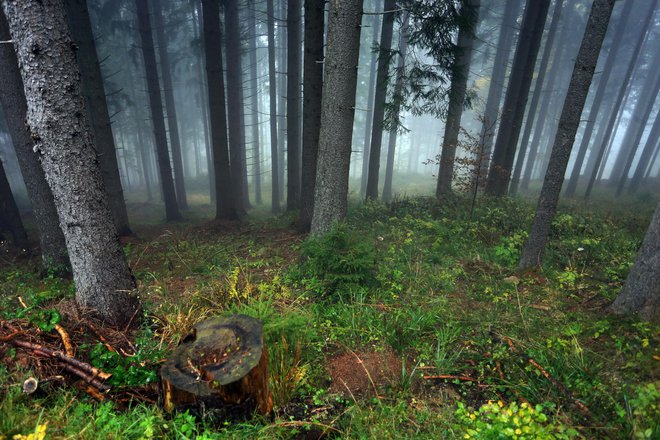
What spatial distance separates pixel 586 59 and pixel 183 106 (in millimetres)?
37171

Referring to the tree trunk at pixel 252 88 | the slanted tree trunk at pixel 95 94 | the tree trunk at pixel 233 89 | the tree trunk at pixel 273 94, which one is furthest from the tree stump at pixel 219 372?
the tree trunk at pixel 252 88

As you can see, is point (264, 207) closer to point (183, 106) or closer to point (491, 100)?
point (491, 100)

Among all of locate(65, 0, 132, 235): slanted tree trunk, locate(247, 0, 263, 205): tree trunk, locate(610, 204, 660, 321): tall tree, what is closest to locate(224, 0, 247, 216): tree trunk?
locate(247, 0, 263, 205): tree trunk

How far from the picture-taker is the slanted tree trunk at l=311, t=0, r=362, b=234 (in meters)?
5.61

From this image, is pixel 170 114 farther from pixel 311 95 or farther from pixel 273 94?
pixel 311 95

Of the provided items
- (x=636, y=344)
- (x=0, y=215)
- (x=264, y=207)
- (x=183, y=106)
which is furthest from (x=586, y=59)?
(x=183, y=106)

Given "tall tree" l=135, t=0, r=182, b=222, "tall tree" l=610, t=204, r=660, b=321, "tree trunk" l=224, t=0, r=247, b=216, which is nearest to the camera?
"tall tree" l=610, t=204, r=660, b=321

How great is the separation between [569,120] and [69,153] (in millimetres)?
7460

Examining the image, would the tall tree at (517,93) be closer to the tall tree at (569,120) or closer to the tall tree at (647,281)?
the tall tree at (569,120)

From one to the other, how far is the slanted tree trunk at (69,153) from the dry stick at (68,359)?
93 centimetres

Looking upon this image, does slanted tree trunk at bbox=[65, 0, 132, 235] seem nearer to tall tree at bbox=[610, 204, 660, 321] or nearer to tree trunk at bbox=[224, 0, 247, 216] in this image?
tree trunk at bbox=[224, 0, 247, 216]

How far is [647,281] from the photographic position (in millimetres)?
4363

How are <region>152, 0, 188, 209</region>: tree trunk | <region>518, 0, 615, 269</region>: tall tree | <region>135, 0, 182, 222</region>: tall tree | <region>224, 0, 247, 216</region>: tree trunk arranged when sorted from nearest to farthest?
<region>518, 0, 615, 269</region>: tall tree < <region>135, 0, 182, 222</region>: tall tree < <region>224, 0, 247, 216</region>: tree trunk < <region>152, 0, 188, 209</region>: tree trunk

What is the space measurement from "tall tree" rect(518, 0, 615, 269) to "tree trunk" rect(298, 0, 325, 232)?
16.7 ft
